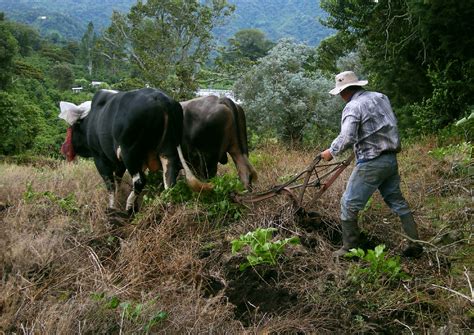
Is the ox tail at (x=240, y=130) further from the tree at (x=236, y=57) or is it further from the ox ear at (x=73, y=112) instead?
the tree at (x=236, y=57)

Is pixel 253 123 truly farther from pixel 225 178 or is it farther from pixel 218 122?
pixel 225 178

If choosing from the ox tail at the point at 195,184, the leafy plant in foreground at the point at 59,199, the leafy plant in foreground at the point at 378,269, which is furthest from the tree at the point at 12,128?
the leafy plant in foreground at the point at 378,269

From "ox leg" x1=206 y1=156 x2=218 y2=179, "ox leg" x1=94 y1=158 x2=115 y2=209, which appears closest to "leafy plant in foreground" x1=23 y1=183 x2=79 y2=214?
"ox leg" x1=94 y1=158 x2=115 y2=209

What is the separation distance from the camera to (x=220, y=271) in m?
5.00

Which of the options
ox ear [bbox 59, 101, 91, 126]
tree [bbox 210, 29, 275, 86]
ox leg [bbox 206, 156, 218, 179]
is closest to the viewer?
ox leg [bbox 206, 156, 218, 179]

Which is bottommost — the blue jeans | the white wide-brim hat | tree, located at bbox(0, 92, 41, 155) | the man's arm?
tree, located at bbox(0, 92, 41, 155)

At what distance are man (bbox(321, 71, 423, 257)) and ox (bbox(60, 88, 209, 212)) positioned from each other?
203 centimetres

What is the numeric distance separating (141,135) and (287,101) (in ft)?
27.2

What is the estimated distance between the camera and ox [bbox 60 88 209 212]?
6922 mm

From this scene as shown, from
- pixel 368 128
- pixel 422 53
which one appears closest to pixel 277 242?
pixel 368 128

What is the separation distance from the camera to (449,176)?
7.56m

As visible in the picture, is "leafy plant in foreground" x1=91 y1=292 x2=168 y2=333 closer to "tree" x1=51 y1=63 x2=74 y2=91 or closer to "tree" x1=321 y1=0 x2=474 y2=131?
"tree" x1=321 y1=0 x2=474 y2=131

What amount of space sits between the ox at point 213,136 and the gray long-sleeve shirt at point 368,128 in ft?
9.04

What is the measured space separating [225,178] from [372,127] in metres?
2.16
